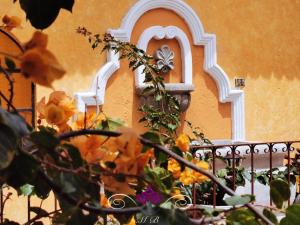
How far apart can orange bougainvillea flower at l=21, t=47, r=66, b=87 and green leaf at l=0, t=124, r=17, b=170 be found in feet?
0.31

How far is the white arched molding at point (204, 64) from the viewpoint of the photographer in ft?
20.7

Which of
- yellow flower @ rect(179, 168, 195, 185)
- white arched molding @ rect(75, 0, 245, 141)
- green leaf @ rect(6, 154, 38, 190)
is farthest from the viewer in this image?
white arched molding @ rect(75, 0, 245, 141)

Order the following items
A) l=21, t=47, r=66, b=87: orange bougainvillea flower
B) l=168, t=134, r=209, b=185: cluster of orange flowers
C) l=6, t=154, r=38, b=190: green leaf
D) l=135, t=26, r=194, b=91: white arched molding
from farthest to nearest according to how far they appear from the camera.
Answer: l=135, t=26, r=194, b=91: white arched molding → l=168, t=134, r=209, b=185: cluster of orange flowers → l=6, t=154, r=38, b=190: green leaf → l=21, t=47, r=66, b=87: orange bougainvillea flower

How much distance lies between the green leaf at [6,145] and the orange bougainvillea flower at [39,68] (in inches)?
3.7

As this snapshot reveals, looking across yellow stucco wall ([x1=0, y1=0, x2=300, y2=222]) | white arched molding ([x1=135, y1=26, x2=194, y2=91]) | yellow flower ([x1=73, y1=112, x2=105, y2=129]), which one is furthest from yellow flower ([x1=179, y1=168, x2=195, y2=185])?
white arched molding ([x1=135, y1=26, x2=194, y2=91])

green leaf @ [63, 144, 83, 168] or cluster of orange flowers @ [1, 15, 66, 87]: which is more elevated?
cluster of orange flowers @ [1, 15, 66, 87]

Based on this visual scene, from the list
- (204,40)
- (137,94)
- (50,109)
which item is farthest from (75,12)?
(50,109)

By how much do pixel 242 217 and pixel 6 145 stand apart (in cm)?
44

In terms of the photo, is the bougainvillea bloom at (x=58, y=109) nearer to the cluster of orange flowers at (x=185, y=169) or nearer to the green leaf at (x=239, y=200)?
the cluster of orange flowers at (x=185, y=169)

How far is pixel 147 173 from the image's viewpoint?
109cm

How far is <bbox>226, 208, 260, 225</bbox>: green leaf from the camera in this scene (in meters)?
1.11

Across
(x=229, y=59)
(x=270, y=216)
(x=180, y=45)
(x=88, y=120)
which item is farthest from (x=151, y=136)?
(x=229, y=59)

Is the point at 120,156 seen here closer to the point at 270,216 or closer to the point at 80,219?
the point at 80,219

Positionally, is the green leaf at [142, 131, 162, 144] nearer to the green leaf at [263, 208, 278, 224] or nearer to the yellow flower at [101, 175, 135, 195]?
the yellow flower at [101, 175, 135, 195]
